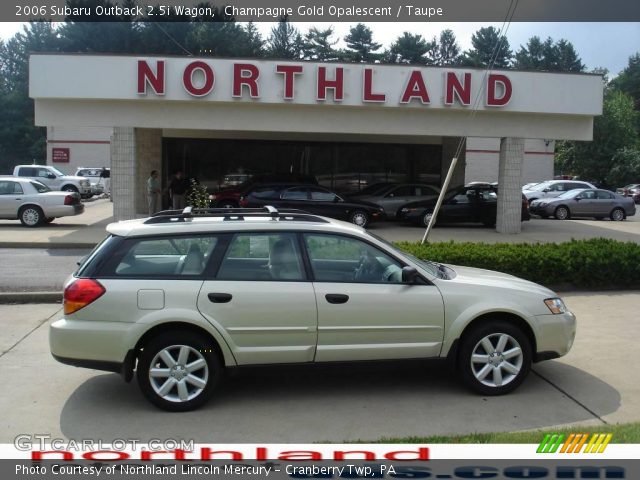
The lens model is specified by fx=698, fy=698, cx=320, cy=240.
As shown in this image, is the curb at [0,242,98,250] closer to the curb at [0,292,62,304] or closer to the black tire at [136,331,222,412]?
the curb at [0,292,62,304]

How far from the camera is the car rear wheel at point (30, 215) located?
2041 centimetres

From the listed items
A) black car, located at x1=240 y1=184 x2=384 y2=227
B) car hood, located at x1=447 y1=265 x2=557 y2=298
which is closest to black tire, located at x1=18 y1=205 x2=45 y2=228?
black car, located at x1=240 y1=184 x2=384 y2=227

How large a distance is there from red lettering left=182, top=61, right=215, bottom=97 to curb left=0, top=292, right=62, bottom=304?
960 centimetres

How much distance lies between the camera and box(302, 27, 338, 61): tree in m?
67.4

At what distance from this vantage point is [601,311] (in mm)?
9375

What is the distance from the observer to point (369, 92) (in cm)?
1884

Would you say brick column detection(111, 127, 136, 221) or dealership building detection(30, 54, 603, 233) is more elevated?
dealership building detection(30, 54, 603, 233)

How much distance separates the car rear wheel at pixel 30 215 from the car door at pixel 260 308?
16.4 metres

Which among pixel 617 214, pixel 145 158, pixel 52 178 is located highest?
pixel 145 158

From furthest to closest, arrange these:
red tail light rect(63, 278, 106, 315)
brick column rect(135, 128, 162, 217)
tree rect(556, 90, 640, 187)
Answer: tree rect(556, 90, 640, 187), brick column rect(135, 128, 162, 217), red tail light rect(63, 278, 106, 315)

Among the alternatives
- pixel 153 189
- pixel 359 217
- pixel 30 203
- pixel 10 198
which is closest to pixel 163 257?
pixel 359 217

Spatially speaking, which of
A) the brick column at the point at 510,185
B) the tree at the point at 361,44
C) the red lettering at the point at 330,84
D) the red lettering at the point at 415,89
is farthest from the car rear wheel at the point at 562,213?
the tree at the point at 361,44

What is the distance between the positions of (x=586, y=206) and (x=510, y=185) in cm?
905

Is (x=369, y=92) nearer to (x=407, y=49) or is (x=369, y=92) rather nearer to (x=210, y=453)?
(x=210, y=453)
